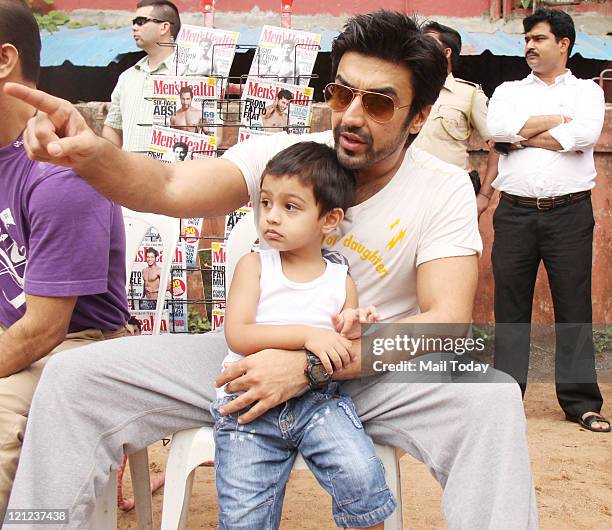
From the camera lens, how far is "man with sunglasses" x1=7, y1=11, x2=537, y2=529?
197 cm

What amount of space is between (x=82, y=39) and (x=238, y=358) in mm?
6280

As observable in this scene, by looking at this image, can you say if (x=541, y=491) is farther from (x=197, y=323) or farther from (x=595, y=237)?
(x=595, y=237)

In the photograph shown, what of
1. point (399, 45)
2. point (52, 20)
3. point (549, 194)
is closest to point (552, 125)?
point (549, 194)

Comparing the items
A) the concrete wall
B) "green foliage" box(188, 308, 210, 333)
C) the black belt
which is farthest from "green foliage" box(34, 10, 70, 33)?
the black belt

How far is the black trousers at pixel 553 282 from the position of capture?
450 centimetres

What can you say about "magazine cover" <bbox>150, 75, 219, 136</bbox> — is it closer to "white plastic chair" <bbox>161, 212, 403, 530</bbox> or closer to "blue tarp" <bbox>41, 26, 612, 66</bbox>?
"white plastic chair" <bbox>161, 212, 403, 530</bbox>

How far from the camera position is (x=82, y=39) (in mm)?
7793

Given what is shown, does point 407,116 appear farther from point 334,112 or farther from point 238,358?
point 238,358

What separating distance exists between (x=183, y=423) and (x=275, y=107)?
2214 millimetres

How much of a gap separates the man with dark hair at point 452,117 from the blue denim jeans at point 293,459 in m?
2.68

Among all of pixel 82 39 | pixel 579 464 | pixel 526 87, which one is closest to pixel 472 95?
pixel 526 87

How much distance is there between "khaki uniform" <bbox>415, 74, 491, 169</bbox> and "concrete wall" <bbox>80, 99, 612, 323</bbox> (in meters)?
1.03

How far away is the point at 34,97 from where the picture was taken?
1.85m

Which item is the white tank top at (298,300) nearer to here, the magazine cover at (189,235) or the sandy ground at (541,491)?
the sandy ground at (541,491)
